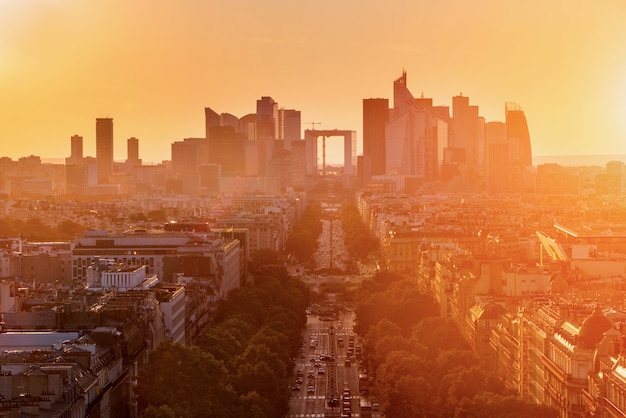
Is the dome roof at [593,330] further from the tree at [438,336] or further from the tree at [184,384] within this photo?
the tree at [438,336]

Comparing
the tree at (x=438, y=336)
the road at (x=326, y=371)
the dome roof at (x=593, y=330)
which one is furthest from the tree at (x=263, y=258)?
the dome roof at (x=593, y=330)

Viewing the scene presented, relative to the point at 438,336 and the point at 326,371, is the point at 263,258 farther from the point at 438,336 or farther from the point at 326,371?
the point at 438,336

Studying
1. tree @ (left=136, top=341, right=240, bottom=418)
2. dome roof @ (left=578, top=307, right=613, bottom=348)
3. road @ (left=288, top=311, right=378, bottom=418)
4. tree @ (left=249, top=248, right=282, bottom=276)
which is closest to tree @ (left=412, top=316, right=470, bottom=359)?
road @ (left=288, top=311, right=378, bottom=418)

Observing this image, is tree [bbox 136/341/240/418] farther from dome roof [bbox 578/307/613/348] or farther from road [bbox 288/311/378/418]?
dome roof [bbox 578/307/613/348]

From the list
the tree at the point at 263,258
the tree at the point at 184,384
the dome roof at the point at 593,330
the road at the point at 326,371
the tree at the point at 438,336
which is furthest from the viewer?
the tree at the point at 263,258

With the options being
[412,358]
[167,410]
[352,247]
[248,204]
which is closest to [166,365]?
[167,410]

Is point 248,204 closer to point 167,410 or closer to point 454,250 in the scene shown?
point 454,250

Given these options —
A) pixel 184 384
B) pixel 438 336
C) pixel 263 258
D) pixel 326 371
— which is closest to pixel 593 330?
pixel 184 384

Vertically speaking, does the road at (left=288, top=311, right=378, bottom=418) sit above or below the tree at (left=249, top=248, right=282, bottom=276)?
below
